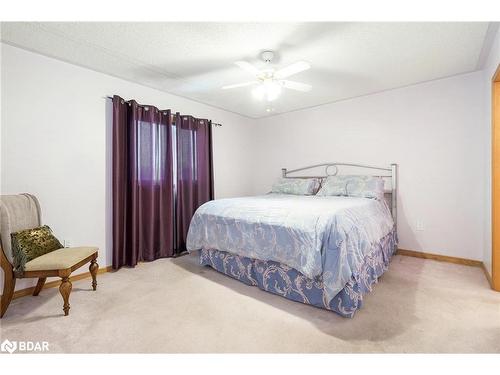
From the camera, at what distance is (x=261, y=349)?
1.52m

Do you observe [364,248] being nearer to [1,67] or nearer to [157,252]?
[157,252]

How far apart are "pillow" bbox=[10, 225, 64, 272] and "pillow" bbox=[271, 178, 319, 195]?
9.56 feet

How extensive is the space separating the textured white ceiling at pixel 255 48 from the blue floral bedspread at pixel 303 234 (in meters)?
1.49

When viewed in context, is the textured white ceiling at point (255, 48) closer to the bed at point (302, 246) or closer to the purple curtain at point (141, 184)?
the purple curtain at point (141, 184)

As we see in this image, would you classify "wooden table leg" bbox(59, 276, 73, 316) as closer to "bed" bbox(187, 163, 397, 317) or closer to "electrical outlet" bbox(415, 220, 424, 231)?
"bed" bbox(187, 163, 397, 317)

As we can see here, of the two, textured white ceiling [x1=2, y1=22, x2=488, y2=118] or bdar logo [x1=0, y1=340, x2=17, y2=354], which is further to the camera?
textured white ceiling [x1=2, y1=22, x2=488, y2=118]

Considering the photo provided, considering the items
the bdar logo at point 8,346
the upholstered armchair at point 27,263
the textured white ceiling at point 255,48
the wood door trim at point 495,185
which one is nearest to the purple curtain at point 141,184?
the textured white ceiling at point 255,48

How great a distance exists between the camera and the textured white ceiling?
2031 millimetres

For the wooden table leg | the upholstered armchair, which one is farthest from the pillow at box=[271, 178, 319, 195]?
the wooden table leg

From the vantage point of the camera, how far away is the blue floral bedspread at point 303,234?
183cm

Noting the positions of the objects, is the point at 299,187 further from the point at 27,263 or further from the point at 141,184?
the point at 27,263

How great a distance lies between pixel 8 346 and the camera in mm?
1568
